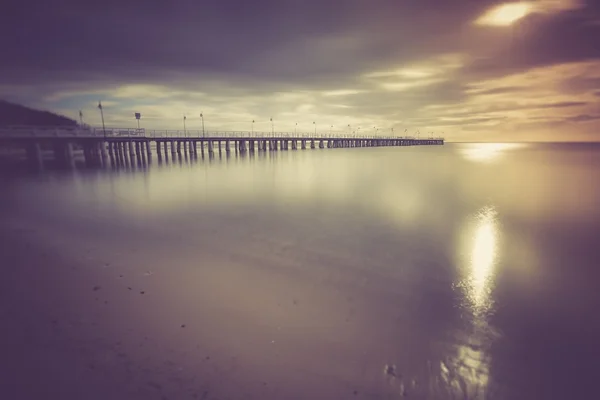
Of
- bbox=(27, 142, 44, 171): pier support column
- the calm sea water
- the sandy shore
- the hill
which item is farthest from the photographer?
the hill

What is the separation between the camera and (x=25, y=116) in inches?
3327

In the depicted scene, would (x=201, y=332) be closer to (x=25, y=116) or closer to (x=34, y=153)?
(x=34, y=153)

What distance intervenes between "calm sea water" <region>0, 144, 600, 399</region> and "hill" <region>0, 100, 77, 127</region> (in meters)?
96.5

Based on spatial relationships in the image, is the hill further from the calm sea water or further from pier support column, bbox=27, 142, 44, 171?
the calm sea water

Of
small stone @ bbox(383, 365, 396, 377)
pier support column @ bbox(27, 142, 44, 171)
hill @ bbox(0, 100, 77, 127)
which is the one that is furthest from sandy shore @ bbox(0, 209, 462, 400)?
hill @ bbox(0, 100, 77, 127)

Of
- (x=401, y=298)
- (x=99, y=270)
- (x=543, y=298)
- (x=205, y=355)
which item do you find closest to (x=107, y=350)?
(x=205, y=355)

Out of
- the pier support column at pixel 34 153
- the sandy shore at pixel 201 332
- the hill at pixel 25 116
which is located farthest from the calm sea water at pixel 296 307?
the hill at pixel 25 116

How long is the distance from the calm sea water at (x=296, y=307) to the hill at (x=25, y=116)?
317 feet

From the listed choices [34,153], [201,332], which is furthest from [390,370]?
[34,153]

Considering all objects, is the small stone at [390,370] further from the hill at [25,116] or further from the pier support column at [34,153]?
the hill at [25,116]

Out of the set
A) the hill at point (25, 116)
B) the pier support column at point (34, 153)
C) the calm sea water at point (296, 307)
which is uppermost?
the hill at point (25, 116)

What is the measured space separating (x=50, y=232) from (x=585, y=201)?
28264 millimetres

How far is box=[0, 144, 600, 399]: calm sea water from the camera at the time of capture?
13.0 ft

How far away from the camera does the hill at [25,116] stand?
7975cm
